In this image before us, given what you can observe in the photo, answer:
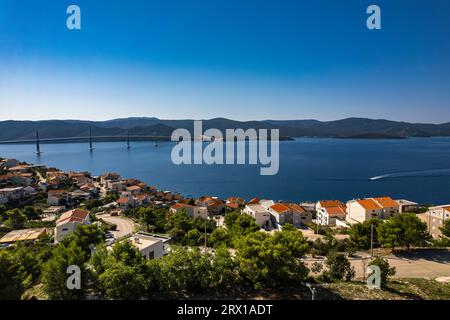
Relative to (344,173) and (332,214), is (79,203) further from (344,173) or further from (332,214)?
(344,173)

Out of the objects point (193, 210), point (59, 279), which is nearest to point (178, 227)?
point (193, 210)

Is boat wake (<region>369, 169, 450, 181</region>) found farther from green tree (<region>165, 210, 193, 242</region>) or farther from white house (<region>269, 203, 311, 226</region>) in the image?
green tree (<region>165, 210, 193, 242</region>)

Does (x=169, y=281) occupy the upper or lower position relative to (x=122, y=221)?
upper

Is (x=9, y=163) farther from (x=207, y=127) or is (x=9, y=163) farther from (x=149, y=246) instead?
(x=207, y=127)

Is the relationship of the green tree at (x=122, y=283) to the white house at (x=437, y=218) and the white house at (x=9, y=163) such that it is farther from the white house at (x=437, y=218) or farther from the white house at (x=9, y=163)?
the white house at (x=9, y=163)

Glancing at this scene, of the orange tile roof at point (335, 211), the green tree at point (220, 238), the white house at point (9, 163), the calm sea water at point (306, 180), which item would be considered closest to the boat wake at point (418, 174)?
the calm sea water at point (306, 180)

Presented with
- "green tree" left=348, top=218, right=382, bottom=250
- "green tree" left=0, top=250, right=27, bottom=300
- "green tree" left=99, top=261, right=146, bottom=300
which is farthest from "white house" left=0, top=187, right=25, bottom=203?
"green tree" left=348, top=218, right=382, bottom=250

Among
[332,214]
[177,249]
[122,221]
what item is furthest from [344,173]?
[177,249]
